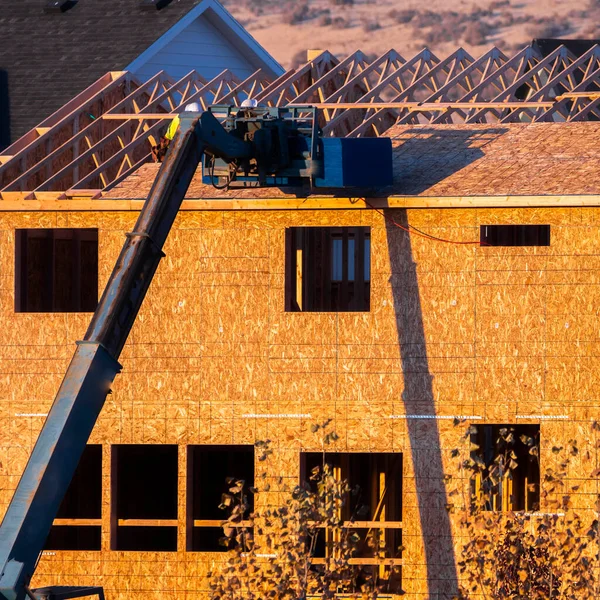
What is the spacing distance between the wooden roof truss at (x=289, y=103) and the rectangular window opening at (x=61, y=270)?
1204 mm

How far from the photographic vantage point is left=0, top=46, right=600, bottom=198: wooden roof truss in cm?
2445

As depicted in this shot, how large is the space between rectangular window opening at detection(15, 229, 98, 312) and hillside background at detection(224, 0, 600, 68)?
68.5m

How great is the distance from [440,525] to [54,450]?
824cm

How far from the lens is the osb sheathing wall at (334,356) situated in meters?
21.3

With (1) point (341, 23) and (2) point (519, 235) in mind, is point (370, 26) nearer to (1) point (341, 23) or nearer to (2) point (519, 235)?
(1) point (341, 23)

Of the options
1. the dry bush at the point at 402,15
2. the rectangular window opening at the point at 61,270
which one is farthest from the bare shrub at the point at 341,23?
the rectangular window opening at the point at 61,270

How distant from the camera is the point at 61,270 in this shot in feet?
86.7

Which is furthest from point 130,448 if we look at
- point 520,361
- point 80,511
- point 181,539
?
point 520,361

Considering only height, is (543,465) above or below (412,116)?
below

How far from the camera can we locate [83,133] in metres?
24.5

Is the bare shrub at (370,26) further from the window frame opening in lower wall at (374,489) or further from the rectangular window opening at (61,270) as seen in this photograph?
the window frame opening in lower wall at (374,489)

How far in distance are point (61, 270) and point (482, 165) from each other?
8.28 metres

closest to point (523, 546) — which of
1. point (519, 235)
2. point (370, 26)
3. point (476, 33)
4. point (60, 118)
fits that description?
point (519, 235)

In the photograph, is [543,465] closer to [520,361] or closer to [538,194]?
[520,361]
